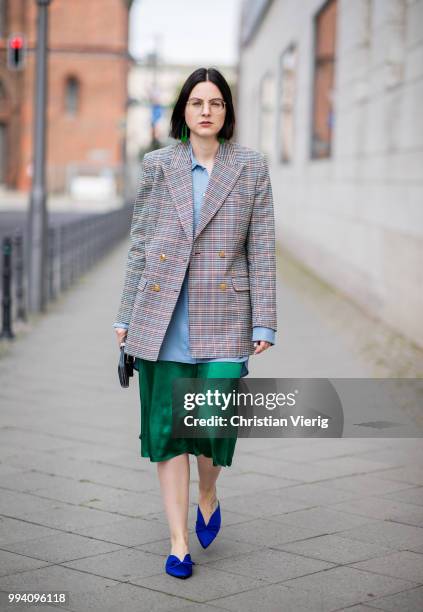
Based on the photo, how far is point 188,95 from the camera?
14.4 feet

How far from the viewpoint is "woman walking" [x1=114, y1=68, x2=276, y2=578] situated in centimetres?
433

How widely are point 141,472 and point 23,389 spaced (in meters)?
2.61

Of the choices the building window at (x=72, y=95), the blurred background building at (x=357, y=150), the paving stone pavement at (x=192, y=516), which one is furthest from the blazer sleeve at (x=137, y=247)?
the building window at (x=72, y=95)

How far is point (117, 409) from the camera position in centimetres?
778

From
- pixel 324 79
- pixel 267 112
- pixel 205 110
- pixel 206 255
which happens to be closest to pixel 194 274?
pixel 206 255

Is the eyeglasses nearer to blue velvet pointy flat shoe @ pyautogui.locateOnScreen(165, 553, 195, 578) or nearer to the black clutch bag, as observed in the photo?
the black clutch bag

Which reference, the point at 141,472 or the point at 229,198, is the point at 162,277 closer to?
the point at 229,198

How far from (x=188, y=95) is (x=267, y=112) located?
99.2ft

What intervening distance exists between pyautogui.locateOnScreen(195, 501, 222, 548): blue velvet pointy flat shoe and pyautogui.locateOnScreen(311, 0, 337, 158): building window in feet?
48.3

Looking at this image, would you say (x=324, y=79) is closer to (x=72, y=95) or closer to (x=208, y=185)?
(x=208, y=185)

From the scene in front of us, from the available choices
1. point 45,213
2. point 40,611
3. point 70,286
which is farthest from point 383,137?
point 40,611

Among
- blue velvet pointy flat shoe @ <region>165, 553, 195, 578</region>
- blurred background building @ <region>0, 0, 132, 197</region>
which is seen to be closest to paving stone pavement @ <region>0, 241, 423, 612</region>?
blue velvet pointy flat shoe @ <region>165, 553, 195, 578</region>

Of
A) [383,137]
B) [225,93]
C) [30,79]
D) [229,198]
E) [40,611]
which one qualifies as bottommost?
[40,611]

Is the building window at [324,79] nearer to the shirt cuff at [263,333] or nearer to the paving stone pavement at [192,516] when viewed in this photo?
the paving stone pavement at [192,516]
